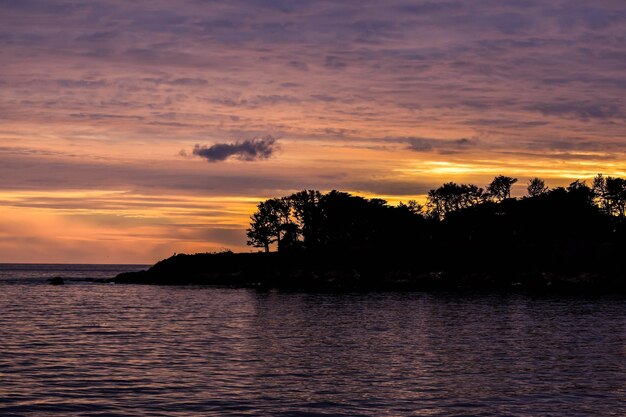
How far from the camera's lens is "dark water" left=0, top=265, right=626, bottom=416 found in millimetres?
29984

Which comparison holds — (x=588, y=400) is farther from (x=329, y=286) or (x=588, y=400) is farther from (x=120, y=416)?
(x=329, y=286)

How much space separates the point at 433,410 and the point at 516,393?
5764mm

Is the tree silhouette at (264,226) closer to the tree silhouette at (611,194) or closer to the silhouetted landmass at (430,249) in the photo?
the silhouetted landmass at (430,249)

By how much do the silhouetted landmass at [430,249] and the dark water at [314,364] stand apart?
71177 mm

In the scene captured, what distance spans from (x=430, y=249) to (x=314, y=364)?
134 metres

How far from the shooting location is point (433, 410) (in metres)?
28.9

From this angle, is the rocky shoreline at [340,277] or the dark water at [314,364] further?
the rocky shoreline at [340,277]

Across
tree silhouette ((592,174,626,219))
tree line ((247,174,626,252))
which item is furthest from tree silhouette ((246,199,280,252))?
tree silhouette ((592,174,626,219))

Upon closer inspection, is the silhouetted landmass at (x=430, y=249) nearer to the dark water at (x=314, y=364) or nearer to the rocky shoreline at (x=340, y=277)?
the rocky shoreline at (x=340, y=277)

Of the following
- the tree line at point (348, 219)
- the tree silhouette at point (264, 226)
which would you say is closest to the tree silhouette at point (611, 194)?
the tree line at point (348, 219)

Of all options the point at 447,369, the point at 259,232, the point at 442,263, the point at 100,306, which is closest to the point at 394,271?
the point at 442,263

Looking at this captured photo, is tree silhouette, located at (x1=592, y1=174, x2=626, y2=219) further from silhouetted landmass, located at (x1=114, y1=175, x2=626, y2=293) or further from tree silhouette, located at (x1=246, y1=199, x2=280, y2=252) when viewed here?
tree silhouette, located at (x1=246, y1=199, x2=280, y2=252)

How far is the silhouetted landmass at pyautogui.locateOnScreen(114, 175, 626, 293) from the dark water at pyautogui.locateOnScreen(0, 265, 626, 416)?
71177 millimetres

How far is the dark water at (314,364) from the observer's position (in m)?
30.0
